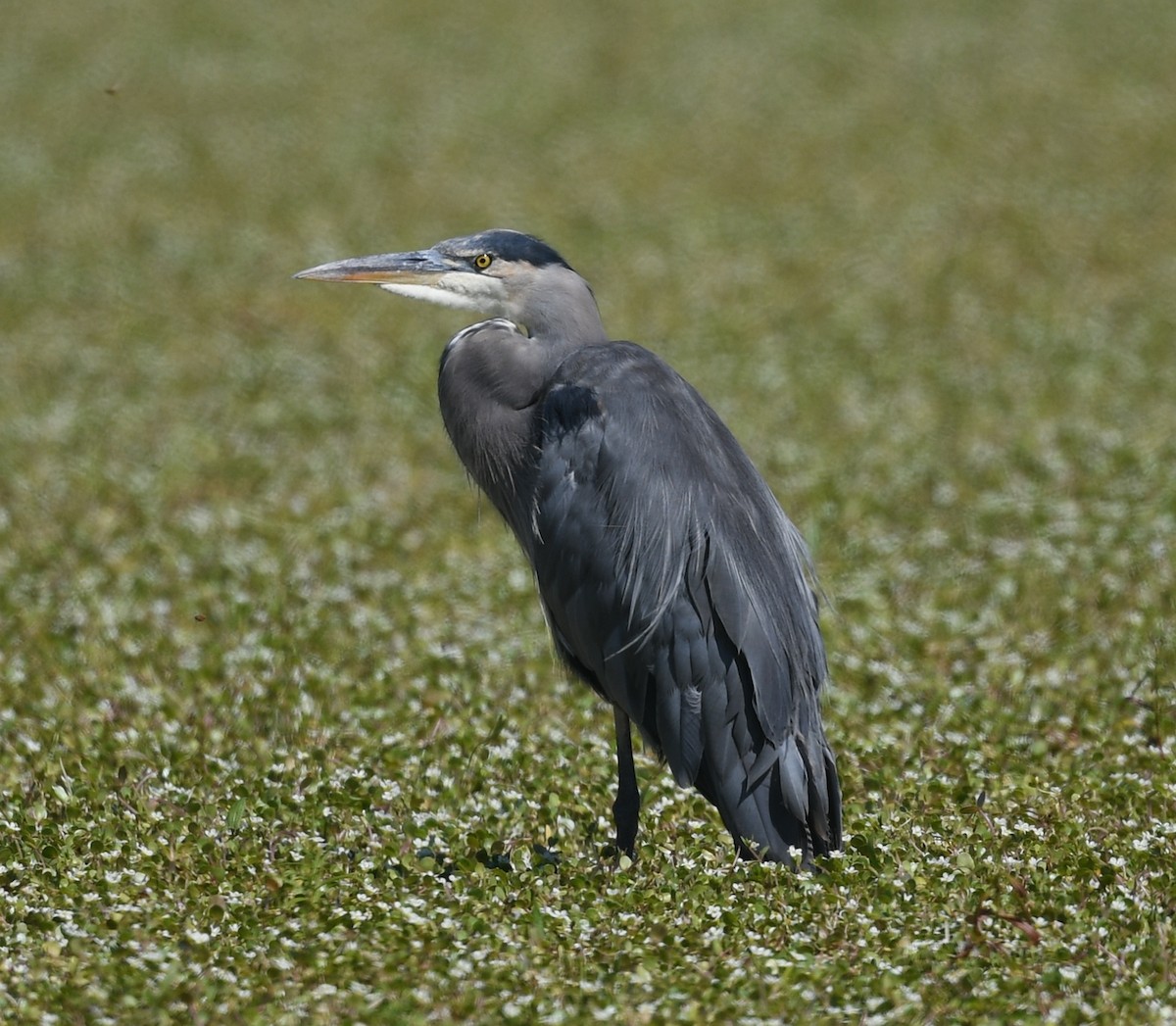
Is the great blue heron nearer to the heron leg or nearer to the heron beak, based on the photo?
the heron leg

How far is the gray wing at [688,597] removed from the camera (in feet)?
19.1

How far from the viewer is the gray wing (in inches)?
229

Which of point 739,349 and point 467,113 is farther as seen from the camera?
point 467,113

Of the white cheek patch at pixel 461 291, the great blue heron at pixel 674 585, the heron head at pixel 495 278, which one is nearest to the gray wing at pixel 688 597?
the great blue heron at pixel 674 585

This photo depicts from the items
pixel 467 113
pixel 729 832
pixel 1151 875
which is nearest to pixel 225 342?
pixel 467 113

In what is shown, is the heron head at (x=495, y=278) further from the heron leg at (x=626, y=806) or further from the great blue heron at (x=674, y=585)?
the heron leg at (x=626, y=806)

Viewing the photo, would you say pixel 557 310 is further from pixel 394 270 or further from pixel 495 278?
pixel 394 270

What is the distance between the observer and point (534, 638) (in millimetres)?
8758

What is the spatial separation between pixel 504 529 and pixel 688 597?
4.99m

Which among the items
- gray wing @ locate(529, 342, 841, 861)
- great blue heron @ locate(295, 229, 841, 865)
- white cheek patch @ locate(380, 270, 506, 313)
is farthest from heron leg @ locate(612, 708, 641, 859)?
white cheek patch @ locate(380, 270, 506, 313)

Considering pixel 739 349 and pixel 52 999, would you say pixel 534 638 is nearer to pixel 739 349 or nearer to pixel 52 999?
pixel 52 999

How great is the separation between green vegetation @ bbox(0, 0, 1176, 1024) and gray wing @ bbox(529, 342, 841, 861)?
326mm

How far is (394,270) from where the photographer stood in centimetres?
671

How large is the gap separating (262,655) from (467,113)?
16.5 meters
